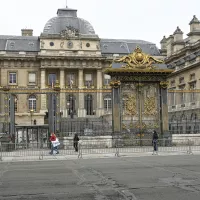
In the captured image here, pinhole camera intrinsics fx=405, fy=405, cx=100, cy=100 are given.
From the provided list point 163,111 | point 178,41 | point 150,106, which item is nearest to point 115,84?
point 150,106

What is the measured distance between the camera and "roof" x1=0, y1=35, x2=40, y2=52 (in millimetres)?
68750

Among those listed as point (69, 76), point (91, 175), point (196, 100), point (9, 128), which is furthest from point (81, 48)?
point (91, 175)

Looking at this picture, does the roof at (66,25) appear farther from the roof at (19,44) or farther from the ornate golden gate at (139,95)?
the ornate golden gate at (139,95)

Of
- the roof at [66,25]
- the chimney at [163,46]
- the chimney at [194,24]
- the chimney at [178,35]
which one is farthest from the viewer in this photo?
the chimney at [163,46]

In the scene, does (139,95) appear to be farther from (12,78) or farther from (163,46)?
(163,46)

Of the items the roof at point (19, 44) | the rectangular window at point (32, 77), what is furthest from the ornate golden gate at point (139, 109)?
Answer: the roof at point (19, 44)

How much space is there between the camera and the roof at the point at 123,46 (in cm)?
7256

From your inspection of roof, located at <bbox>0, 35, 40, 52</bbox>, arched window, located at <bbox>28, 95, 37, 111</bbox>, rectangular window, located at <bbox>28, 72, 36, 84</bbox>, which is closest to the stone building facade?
arched window, located at <bbox>28, 95, 37, 111</bbox>

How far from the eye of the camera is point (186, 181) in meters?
10.6

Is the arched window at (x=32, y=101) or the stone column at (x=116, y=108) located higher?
the arched window at (x=32, y=101)

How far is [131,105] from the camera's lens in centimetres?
2534

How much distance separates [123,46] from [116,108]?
50289 millimetres

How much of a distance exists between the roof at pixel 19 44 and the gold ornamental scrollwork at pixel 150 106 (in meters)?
46.4

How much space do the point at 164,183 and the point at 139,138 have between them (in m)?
15.0
